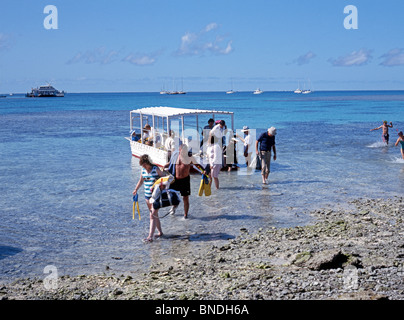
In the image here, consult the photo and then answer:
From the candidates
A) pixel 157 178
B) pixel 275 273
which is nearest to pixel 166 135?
pixel 157 178

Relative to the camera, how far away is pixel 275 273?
22.6ft

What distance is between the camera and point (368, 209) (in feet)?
37.6

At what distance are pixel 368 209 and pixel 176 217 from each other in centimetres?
493

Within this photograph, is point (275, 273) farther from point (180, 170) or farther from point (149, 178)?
point (180, 170)

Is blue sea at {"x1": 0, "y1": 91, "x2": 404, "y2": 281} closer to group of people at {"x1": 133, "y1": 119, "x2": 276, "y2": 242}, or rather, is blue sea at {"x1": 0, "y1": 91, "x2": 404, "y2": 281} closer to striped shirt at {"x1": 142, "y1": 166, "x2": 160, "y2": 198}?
group of people at {"x1": 133, "y1": 119, "x2": 276, "y2": 242}

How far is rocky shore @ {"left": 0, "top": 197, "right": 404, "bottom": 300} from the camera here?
19.7ft

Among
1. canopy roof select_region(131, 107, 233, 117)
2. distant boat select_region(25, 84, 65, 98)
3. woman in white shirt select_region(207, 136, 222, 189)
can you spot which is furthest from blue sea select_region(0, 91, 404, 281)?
distant boat select_region(25, 84, 65, 98)

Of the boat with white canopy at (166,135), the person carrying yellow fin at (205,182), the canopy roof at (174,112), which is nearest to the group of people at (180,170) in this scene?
the person carrying yellow fin at (205,182)

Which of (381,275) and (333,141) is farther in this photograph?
(333,141)

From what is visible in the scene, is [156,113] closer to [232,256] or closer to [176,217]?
[176,217]

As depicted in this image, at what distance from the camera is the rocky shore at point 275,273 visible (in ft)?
19.7

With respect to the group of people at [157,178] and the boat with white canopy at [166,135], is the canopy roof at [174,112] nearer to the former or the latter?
the boat with white canopy at [166,135]
